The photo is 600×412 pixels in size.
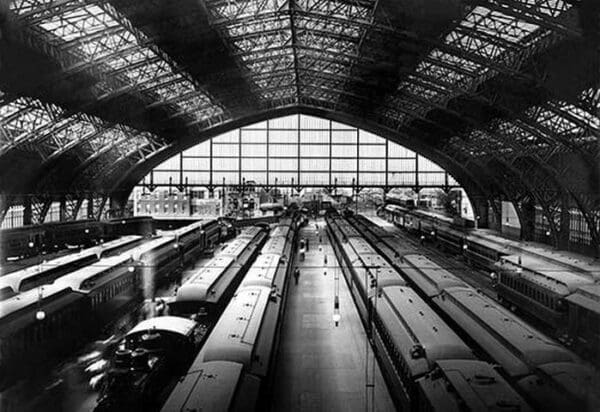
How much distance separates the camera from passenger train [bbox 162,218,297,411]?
9578mm

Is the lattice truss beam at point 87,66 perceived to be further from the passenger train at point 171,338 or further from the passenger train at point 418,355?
the passenger train at point 418,355

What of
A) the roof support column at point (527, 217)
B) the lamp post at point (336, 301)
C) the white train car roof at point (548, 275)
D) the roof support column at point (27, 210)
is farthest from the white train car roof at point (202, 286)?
the roof support column at point (527, 217)

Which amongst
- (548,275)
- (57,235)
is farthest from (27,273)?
(57,235)

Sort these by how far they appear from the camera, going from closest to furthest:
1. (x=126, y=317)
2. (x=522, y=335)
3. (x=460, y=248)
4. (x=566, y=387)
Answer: (x=566, y=387) < (x=522, y=335) < (x=126, y=317) < (x=460, y=248)

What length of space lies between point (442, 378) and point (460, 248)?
2935 centimetres

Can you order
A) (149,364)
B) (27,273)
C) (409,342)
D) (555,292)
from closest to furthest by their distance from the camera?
(149,364), (409,342), (555,292), (27,273)

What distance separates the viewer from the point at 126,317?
21.9 m

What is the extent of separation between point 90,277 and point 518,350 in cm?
1430

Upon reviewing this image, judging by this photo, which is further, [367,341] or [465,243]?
[465,243]

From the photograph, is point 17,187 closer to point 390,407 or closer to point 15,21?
point 15,21

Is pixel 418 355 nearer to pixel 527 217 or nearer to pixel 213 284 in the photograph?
pixel 213 284

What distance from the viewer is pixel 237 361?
11570mm

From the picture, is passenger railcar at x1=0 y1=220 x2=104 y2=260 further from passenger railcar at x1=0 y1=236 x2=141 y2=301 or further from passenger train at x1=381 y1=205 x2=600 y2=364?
passenger train at x1=381 y1=205 x2=600 y2=364

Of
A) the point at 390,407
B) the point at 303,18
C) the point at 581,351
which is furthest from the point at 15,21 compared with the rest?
the point at 581,351
